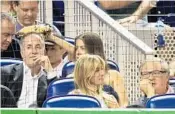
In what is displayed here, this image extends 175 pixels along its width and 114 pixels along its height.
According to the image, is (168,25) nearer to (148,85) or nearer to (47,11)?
(148,85)

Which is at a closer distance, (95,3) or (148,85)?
(148,85)

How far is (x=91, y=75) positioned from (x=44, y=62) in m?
0.43

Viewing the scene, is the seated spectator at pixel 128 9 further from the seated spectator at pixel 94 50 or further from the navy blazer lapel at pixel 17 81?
Answer: the navy blazer lapel at pixel 17 81

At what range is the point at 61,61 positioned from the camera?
5777mm

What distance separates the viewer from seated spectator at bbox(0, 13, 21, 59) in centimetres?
573

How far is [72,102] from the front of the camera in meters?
5.46

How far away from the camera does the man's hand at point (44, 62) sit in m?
5.73

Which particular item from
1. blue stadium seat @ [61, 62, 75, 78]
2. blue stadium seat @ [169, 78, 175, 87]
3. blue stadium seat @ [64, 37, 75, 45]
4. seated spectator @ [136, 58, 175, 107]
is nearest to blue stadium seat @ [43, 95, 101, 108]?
blue stadium seat @ [61, 62, 75, 78]

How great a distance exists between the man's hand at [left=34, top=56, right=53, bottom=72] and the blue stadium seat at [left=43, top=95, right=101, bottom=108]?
37 centimetres

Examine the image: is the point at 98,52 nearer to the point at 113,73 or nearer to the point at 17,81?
the point at 113,73

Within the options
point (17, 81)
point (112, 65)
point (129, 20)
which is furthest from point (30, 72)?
point (129, 20)

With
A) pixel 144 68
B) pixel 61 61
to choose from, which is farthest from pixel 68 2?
pixel 144 68

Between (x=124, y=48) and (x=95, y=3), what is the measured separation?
0.52 m

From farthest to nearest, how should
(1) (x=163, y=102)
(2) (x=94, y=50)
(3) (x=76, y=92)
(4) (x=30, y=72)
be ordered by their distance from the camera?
(4) (x=30, y=72) → (2) (x=94, y=50) → (3) (x=76, y=92) → (1) (x=163, y=102)
